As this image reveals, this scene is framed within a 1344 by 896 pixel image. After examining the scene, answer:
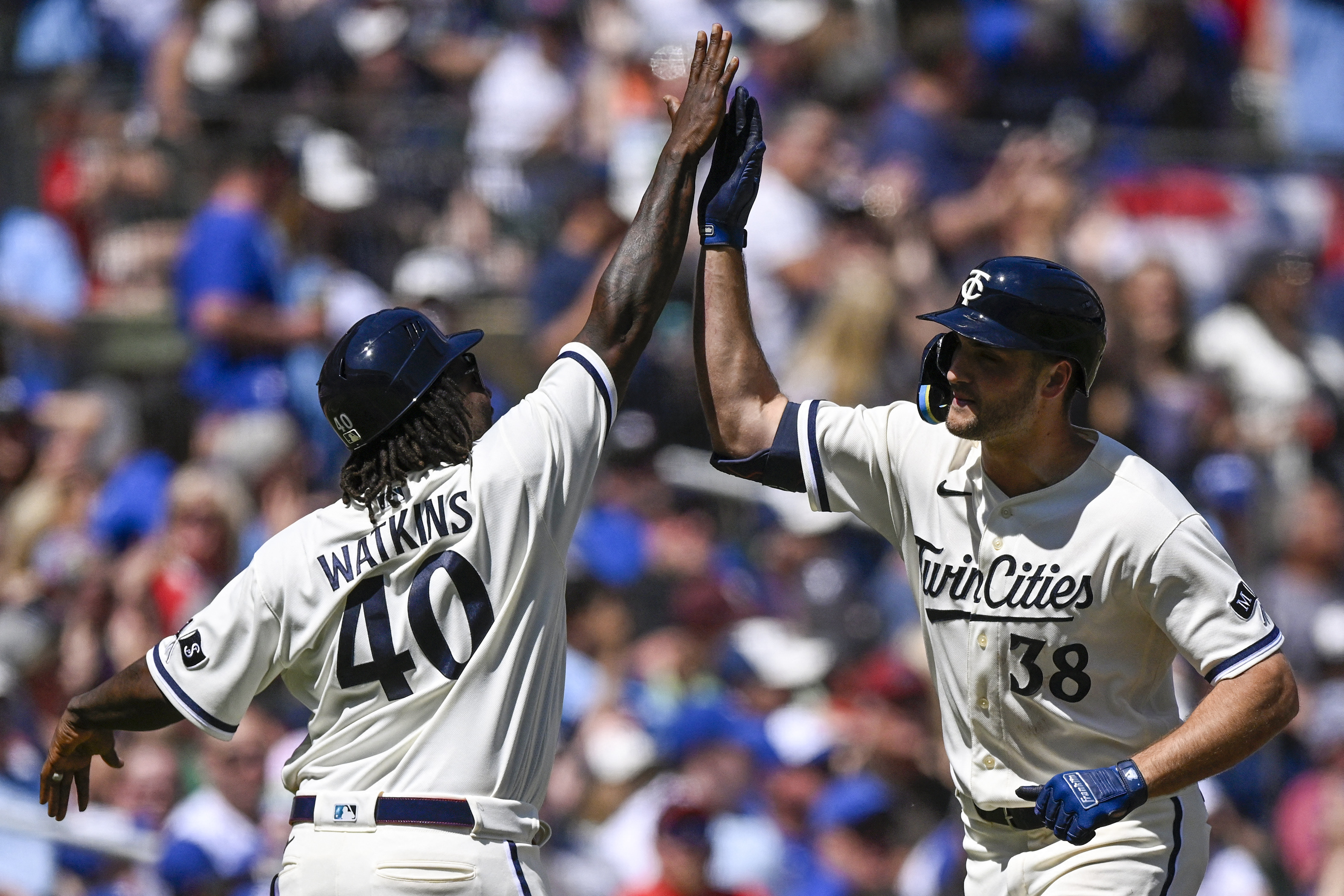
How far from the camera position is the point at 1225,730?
11.7ft

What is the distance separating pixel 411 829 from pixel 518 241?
529 centimetres

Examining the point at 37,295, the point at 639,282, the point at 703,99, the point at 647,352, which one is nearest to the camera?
the point at 639,282

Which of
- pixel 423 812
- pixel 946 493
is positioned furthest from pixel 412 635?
pixel 946 493

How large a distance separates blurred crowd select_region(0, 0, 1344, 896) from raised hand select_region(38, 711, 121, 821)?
209 centimetres

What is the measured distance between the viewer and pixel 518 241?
858 cm

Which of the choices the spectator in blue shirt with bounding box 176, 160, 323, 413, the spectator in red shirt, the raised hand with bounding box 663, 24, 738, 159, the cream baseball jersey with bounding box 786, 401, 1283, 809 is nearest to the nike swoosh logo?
the cream baseball jersey with bounding box 786, 401, 1283, 809

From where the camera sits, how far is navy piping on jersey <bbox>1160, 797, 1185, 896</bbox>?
3.78 metres

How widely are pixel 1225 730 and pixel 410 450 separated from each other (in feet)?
6.16

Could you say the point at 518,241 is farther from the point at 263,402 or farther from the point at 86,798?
the point at 86,798

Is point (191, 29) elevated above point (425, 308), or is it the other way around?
point (191, 29)

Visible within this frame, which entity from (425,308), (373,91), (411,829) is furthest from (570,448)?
(373,91)

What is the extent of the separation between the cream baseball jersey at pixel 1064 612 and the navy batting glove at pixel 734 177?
2.59 feet

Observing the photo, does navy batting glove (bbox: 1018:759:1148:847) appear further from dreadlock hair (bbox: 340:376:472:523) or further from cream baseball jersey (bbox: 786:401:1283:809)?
dreadlock hair (bbox: 340:376:472:523)

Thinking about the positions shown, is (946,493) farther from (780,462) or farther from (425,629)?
(425,629)
